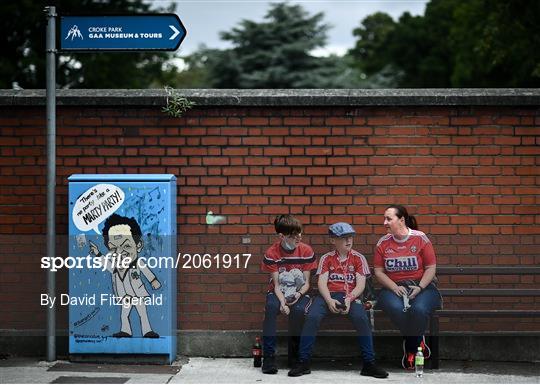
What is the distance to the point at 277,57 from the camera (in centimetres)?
3216

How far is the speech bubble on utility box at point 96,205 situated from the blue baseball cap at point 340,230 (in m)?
1.91

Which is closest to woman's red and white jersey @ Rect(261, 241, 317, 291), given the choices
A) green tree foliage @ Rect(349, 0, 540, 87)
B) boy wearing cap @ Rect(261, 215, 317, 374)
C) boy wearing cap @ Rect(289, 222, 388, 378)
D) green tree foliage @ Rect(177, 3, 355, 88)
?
boy wearing cap @ Rect(261, 215, 317, 374)

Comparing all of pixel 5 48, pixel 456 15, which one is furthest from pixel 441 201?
pixel 456 15

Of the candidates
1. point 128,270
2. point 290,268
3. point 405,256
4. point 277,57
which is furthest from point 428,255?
point 277,57

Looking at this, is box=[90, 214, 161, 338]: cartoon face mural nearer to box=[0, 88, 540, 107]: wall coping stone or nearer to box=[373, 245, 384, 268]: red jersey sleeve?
box=[0, 88, 540, 107]: wall coping stone

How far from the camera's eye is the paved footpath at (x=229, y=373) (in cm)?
719

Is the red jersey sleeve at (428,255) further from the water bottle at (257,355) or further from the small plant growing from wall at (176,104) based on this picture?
the small plant growing from wall at (176,104)

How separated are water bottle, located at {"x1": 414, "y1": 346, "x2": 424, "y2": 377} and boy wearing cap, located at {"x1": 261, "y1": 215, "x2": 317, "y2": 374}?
1089 mm

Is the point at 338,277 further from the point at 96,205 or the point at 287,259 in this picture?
the point at 96,205

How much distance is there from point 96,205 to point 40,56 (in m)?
22.1

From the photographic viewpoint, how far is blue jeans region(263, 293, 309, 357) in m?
7.48

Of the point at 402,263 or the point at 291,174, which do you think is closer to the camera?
the point at 402,263

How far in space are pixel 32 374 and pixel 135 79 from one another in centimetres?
2548

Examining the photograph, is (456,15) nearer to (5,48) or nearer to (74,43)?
(5,48)
